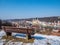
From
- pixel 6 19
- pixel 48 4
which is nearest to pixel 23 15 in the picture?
pixel 6 19

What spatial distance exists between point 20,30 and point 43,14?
50 cm

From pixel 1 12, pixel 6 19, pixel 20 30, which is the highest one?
pixel 1 12

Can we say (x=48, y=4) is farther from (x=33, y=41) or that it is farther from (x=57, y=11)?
(x=33, y=41)

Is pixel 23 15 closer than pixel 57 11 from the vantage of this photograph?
No

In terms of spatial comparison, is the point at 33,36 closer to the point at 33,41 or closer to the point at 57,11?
the point at 33,41

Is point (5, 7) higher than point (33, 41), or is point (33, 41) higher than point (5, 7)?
point (5, 7)

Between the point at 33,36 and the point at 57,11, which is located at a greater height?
the point at 57,11

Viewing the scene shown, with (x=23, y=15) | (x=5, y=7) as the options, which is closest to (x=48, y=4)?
(x=23, y=15)

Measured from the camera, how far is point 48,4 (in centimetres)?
190

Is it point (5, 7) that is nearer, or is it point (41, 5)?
point (41, 5)

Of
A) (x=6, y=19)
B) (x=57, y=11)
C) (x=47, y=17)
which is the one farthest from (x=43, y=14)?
(x=6, y=19)

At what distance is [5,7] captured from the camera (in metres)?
2.09

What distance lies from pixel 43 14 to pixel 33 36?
0.42 metres

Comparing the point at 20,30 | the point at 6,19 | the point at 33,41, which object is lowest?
the point at 33,41
